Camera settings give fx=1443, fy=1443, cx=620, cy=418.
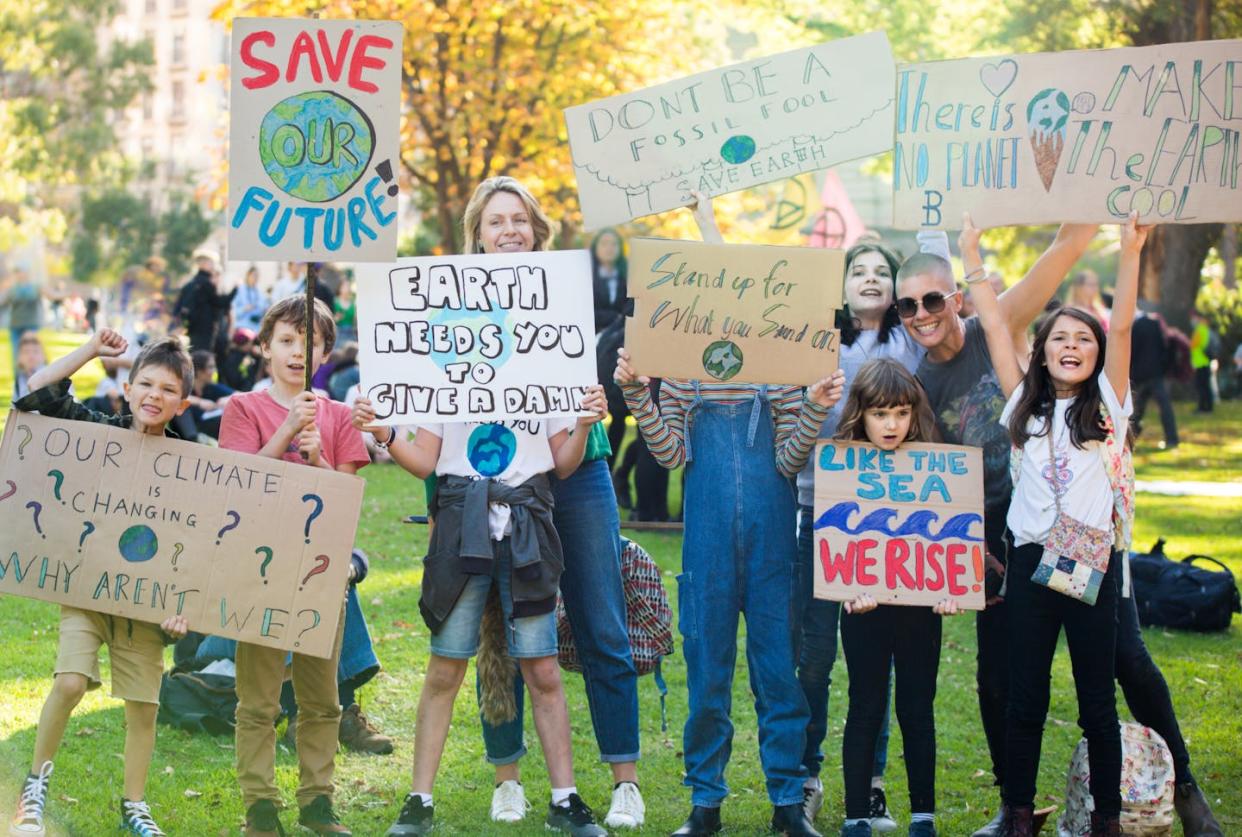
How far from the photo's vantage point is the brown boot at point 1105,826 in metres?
5.00

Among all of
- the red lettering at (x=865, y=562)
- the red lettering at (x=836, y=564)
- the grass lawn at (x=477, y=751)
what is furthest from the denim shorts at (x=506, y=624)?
the red lettering at (x=865, y=562)

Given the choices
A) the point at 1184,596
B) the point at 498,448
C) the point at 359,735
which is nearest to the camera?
the point at 498,448

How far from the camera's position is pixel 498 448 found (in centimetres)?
532

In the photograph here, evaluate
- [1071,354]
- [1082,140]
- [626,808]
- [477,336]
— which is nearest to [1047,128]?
[1082,140]

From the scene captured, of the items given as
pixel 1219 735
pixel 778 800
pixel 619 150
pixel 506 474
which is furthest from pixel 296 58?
pixel 1219 735

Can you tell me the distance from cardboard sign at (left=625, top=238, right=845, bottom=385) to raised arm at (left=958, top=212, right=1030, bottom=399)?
48 cm

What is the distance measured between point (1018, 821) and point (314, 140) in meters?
3.48

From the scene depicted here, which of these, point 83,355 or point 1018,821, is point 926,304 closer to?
point 1018,821

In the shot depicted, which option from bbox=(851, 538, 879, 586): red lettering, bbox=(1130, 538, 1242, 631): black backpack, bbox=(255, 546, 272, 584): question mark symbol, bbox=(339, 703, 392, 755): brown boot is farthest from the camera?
bbox=(1130, 538, 1242, 631): black backpack

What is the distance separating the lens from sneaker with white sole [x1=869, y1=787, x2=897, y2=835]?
548cm

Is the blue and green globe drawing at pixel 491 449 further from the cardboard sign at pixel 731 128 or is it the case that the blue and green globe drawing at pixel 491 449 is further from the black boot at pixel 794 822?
the black boot at pixel 794 822

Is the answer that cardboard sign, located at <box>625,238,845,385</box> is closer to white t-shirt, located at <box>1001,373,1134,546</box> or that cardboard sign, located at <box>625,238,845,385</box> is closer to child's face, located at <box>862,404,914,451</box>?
child's face, located at <box>862,404,914,451</box>

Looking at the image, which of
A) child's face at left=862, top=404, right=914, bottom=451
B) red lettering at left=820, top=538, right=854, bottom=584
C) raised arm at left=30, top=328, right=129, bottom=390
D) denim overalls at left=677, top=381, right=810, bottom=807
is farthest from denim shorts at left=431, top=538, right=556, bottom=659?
raised arm at left=30, top=328, right=129, bottom=390

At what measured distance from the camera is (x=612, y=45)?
19141 millimetres
